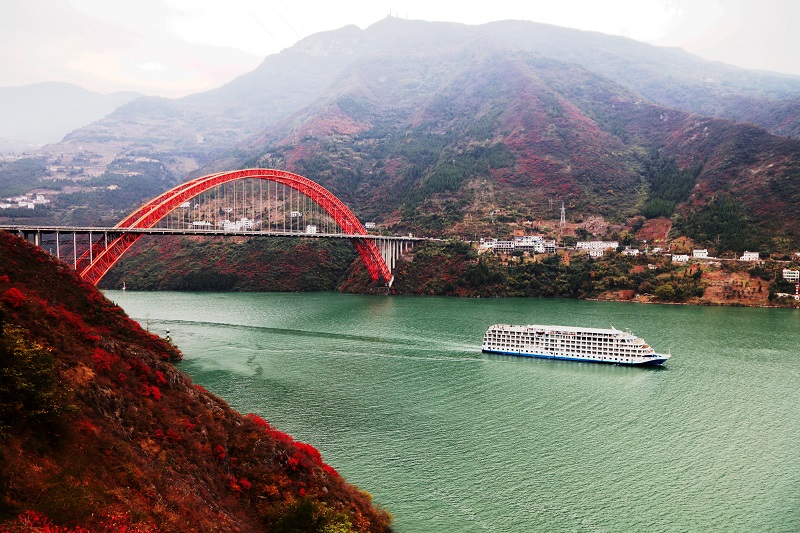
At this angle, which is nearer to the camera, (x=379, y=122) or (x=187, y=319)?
(x=187, y=319)

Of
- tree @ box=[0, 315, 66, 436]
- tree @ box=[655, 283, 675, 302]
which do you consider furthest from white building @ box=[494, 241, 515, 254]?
tree @ box=[0, 315, 66, 436]

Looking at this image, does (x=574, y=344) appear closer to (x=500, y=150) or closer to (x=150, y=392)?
(x=150, y=392)

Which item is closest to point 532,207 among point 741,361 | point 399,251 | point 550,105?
point 399,251

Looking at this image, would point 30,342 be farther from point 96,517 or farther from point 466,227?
point 466,227

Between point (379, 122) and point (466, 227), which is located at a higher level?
point (379, 122)

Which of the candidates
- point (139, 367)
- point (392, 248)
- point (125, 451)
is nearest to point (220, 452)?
point (125, 451)

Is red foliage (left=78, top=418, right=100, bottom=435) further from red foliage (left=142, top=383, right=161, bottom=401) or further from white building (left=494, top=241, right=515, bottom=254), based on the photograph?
white building (left=494, top=241, right=515, bottom=254)

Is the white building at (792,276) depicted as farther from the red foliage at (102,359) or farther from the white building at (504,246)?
the red foliage at (102,359)
